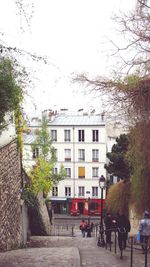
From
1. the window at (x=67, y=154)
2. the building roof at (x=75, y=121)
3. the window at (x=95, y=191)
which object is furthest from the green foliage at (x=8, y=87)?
the window at (x=95, y=191)

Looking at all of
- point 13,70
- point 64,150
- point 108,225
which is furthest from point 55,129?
point 13,70

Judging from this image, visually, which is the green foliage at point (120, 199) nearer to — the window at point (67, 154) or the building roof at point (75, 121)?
the building roof at point (75, 121)

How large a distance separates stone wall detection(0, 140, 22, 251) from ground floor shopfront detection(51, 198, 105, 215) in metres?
32.8

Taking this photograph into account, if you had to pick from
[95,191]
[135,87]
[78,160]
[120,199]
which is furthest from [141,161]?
[95,191]

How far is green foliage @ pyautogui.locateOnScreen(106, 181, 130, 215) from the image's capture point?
22.5 metres

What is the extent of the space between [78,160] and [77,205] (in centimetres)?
502

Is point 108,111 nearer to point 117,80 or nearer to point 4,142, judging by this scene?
point 117,80

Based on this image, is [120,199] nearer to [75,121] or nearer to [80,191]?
[75,121]

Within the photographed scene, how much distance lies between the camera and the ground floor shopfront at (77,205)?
162ft

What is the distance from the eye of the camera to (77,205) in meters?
49.7

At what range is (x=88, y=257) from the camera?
11.0 m

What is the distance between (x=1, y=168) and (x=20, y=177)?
17.7 ft

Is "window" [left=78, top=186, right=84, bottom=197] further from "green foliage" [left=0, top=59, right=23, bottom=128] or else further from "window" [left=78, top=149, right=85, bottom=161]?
"green foliage" [left=0, top=59, right=23, bottom=128]

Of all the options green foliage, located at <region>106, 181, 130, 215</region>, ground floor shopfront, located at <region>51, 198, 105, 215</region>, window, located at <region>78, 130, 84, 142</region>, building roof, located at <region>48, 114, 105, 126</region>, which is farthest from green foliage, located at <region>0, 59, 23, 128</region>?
ground floor shopfront, located at <region>51, 198, 105, 215</region>
